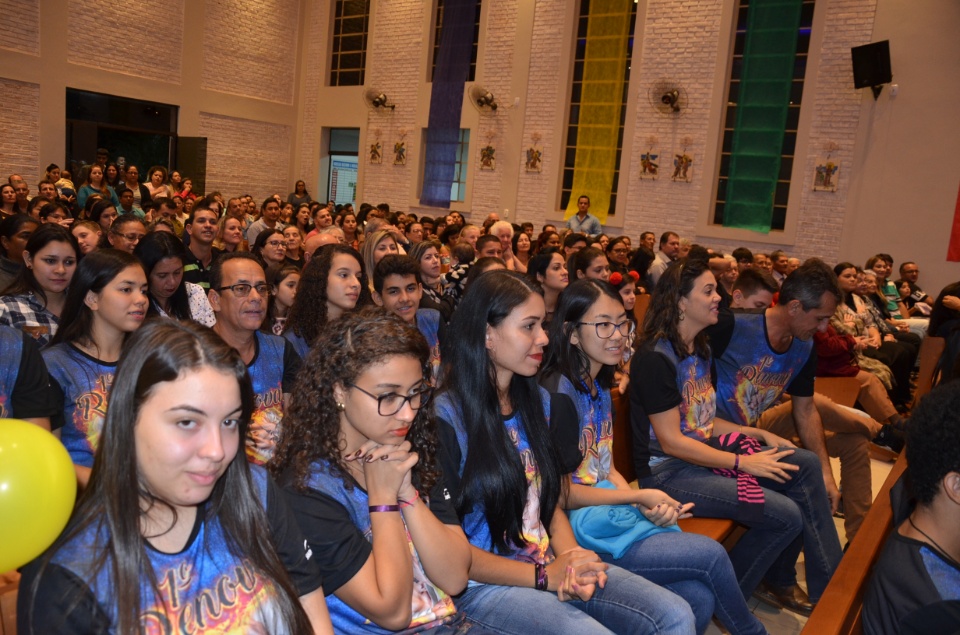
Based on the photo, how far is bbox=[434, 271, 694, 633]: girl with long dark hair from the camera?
2.40m

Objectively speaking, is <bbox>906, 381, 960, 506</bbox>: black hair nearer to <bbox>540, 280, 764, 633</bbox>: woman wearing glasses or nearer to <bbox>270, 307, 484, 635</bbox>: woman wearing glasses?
<bbox>540, 280, 764, 633</bbox>: woman wearing glasses

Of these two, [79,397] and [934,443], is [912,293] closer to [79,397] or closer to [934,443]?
[934,443]

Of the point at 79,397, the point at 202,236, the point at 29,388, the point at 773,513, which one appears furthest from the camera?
the point at 202,236

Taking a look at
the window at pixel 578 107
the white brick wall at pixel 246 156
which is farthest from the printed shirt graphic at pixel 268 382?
the white brick wall at pixel 246 156

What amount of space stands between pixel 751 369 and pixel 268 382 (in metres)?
2.57

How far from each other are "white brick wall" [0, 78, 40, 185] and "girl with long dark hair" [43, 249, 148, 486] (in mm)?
13059

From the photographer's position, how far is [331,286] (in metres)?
4.27

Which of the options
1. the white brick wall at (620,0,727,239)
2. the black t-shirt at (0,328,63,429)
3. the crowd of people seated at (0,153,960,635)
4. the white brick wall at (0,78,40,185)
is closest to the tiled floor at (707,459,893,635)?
the crowd of people seated at (0,153,960,635)

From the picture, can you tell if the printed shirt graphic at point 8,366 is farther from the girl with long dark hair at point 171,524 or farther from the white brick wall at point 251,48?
the white brick wall at point 251,48

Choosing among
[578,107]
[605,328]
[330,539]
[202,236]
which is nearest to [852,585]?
[605,328]

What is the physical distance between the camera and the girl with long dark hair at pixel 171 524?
1440mm

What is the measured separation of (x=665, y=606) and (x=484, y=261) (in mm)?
3184

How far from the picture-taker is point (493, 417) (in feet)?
8.47

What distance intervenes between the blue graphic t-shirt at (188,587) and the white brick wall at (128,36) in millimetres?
15805
